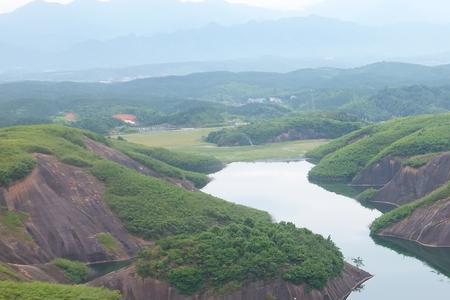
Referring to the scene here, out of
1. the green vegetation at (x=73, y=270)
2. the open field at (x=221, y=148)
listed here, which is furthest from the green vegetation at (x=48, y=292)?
the open field at (x=221, y=148)

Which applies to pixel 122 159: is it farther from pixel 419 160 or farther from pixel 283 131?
pixel 283 131

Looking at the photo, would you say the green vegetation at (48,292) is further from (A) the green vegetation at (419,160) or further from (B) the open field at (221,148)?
(B) the open field at (221,148)

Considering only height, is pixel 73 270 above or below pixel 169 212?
below

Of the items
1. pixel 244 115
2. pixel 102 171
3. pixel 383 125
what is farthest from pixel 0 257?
pixel 244 115

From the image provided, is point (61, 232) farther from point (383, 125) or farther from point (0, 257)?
point (383, 125)

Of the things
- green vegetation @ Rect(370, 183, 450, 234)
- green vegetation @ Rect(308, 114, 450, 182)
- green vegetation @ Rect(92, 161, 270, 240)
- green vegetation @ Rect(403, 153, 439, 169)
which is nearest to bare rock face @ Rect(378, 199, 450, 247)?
green vegetation @ Rect(370, 183, 450, 234)

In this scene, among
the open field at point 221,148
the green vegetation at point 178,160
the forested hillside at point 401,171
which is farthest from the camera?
the open field at point 221,148

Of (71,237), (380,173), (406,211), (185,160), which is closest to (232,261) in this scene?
(71,237)

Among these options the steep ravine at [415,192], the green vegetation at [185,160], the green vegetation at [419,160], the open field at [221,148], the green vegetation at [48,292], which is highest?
the green vegetation at [48,292]
